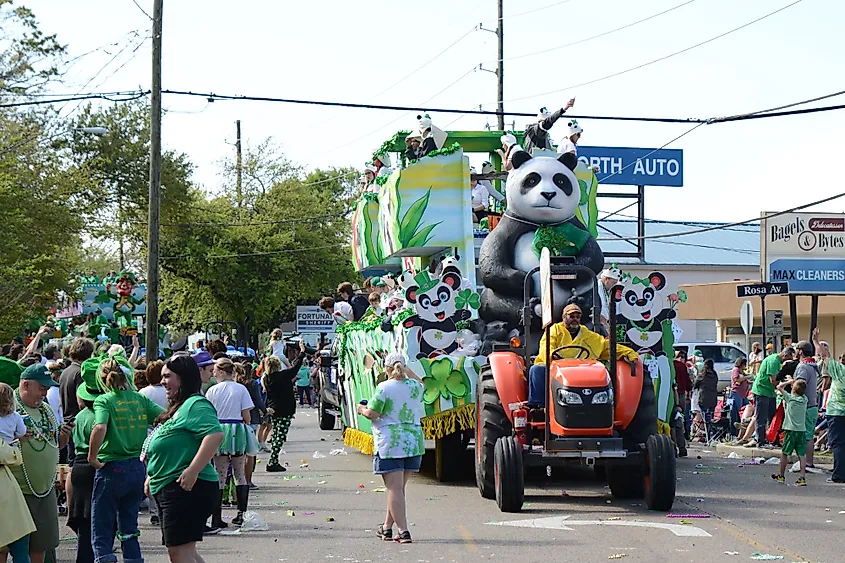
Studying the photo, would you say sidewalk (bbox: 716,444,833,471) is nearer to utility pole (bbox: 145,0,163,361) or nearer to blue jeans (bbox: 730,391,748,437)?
blue jeans (bbox: 730,391,748,437)

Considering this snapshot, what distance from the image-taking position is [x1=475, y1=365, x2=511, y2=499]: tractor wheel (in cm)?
1266

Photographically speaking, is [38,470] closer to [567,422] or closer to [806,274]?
[567,422]

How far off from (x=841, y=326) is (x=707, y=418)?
789 inches

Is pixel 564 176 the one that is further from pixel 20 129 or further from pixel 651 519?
pixel 20 129

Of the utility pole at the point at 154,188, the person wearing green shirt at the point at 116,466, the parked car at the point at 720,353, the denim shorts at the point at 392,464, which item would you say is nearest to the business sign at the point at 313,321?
the parked car at the point at 720,353

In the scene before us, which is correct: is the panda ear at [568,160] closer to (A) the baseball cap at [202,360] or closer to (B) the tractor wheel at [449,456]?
(B) the tractor wheel at [449,456]

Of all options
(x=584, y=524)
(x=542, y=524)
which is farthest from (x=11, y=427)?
(x=584, y=524)

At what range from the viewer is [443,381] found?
47.4ft

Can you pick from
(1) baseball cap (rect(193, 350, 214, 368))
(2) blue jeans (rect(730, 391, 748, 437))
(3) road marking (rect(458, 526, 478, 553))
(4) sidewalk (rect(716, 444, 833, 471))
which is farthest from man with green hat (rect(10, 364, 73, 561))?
(2) blue jeans (rect(730, 391, 748, 437))

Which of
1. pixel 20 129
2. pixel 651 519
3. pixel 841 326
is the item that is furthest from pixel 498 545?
pixel 841 326

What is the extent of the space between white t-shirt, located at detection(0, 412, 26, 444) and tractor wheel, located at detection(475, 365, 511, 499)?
5.94 m

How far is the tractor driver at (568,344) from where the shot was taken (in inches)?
490

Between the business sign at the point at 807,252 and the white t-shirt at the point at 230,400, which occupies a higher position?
the business sign at the point at 807,252

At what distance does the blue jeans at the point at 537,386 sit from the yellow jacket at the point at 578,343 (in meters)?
0.17
